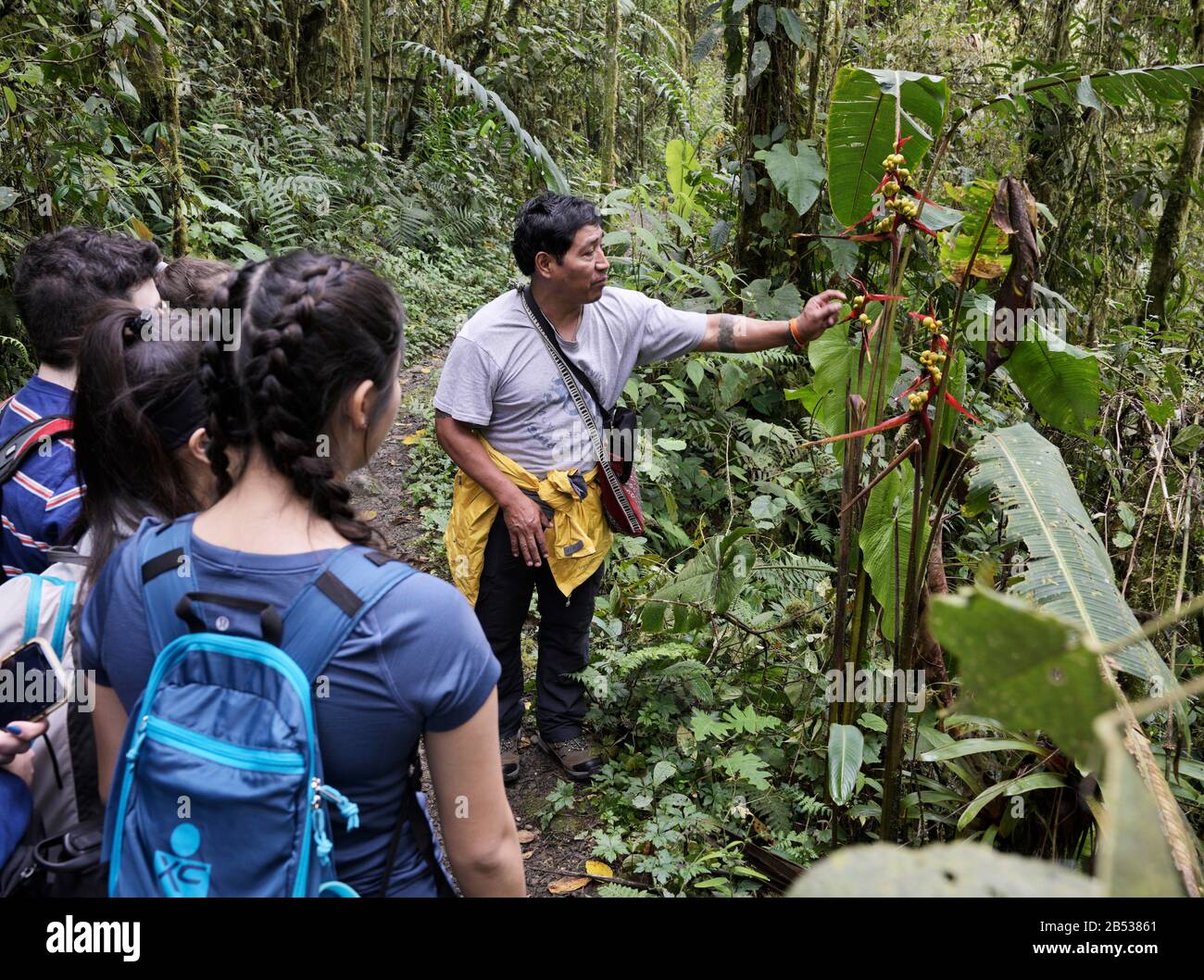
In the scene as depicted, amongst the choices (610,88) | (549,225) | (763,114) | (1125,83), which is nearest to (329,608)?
(549,225)

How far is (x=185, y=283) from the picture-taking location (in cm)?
270

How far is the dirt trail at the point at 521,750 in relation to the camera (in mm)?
3225

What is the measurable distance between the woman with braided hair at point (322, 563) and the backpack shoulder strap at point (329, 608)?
16 millimetres

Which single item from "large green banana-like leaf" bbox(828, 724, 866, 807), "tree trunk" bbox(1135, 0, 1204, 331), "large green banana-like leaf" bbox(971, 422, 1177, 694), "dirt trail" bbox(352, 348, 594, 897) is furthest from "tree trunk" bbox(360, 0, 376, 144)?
"large green banana-like leaf" bbox(828, 724, 866, 807)

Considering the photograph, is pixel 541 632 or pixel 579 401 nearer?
pixel 579 401

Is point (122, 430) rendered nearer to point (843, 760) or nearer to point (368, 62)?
point (843, 760)

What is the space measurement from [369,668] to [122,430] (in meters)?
1.06

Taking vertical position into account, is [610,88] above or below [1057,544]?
above

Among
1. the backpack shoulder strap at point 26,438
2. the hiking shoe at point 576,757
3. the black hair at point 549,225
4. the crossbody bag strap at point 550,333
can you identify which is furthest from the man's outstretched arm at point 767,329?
the backpack shoulder strap at point 26,438

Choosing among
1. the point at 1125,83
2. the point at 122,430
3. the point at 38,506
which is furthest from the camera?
the point at 1125,83

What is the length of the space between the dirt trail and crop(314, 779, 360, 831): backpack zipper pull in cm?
39

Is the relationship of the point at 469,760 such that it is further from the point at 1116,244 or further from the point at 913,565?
the point at 1116,244

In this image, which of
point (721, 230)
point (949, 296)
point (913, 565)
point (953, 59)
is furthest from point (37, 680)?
point (953, 59)

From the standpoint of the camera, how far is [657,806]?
3.40 metres
